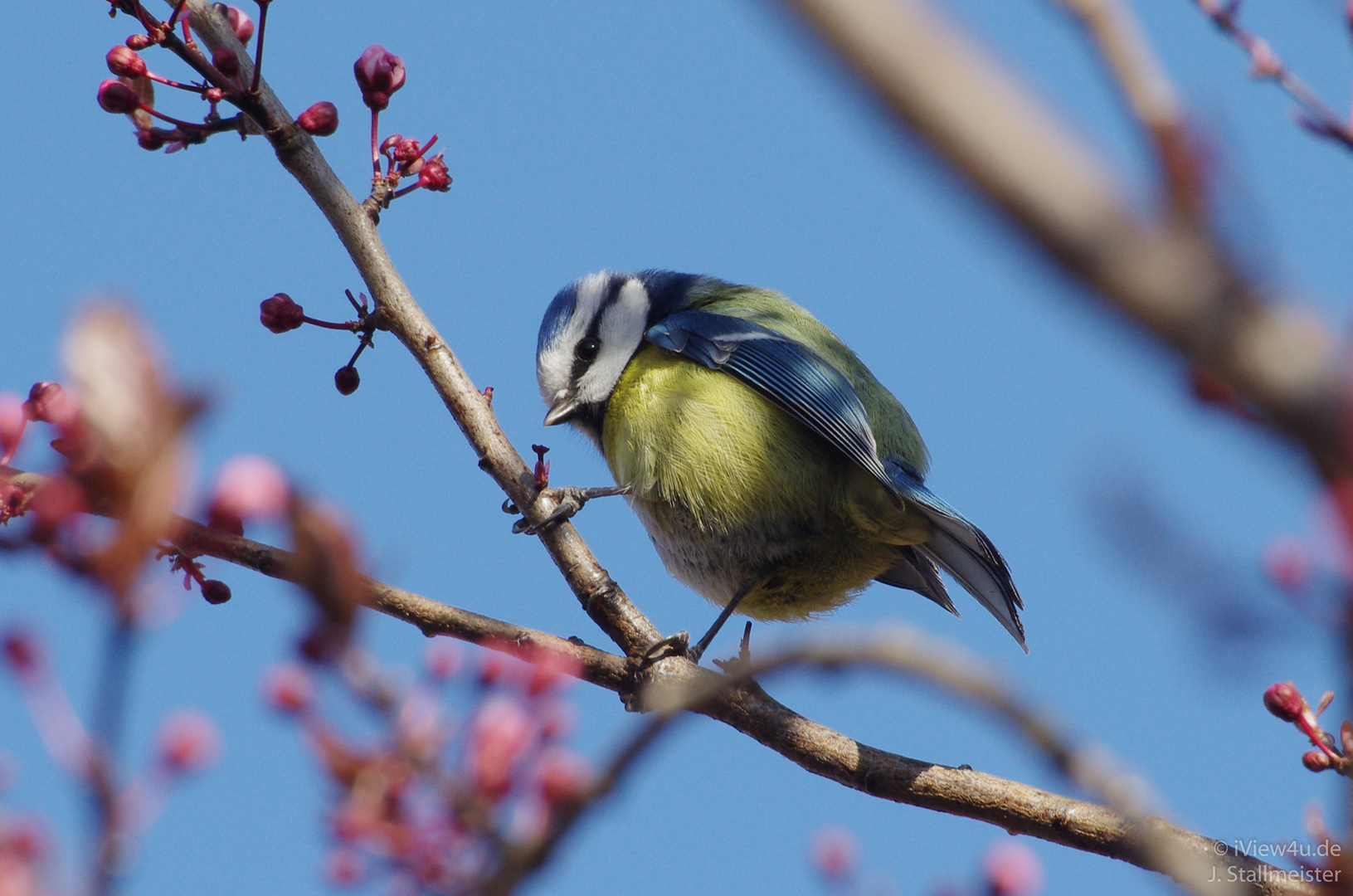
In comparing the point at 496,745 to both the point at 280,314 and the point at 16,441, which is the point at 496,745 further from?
the point at 280,314

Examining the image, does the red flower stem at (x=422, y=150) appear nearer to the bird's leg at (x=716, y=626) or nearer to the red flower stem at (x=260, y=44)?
the red flower stem at (x=260, y=44)

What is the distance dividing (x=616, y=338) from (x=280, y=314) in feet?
5.49

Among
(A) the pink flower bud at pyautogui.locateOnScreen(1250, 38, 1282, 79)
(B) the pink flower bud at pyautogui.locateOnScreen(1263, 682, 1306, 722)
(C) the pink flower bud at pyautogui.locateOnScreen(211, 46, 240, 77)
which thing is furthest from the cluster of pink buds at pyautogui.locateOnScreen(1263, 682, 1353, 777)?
(C) the pink flower bud at pyautogui.locateOnScreen(211, 46, 240, 77)

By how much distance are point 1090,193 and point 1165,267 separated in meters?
0.04

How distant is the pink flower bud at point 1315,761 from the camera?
203 cm

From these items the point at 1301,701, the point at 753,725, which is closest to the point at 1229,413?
the point at 1301,701

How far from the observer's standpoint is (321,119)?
9.14 feet

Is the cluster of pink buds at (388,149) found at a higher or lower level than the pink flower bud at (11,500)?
higher

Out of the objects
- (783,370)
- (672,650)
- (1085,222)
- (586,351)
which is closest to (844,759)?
(672,650)

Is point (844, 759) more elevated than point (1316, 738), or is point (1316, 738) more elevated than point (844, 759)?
point (1316, 738)

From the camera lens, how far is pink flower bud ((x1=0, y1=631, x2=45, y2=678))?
3.46 feet

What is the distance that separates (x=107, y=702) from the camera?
2.45 ft

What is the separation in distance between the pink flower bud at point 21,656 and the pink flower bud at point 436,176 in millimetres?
2080

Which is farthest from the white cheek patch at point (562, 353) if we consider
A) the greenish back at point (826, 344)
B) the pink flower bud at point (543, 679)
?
the pink flower bud at point (543, 679)
